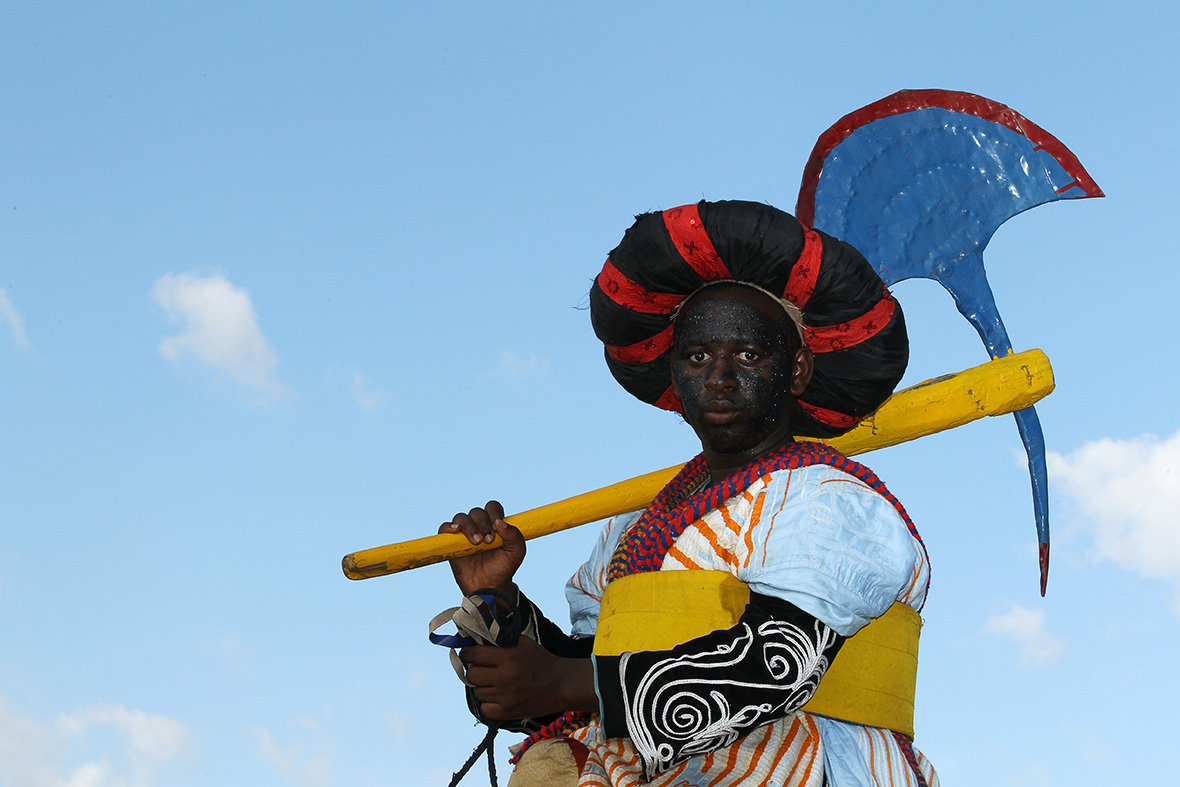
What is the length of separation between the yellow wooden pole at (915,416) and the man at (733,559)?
20 cm

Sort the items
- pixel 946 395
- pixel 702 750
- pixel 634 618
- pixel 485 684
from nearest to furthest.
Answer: pixel 702 750
pixel 634 618
pixel 485 684
pixel 946 395

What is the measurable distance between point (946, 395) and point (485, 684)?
1579mm

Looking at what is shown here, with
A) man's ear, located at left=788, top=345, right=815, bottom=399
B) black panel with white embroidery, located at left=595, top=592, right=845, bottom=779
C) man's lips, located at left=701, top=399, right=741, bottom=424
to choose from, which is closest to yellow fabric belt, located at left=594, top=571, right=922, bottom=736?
black panel with white embroidery, located at left=595, top=592, right=845, bottom=779

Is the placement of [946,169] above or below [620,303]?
above

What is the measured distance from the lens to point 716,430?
2.95 metres

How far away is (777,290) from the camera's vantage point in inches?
117

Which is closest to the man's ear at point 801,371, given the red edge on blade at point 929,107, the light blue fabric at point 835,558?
the light blue fabric at point 835,558

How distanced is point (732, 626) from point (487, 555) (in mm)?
973

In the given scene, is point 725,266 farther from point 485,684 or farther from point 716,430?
point 485,684

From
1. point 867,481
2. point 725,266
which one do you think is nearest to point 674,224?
point 725,266

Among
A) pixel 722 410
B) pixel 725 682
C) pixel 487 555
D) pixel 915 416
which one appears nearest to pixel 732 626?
pixel 725 682

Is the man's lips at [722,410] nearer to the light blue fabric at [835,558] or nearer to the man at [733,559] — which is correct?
the man at [733,559]

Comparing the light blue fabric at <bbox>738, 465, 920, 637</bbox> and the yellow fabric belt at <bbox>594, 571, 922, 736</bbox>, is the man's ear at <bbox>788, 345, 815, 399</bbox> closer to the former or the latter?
the light blue fabric at <bbox>738, 465, 920, 637</bbox>

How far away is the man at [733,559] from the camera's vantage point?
2416 mm
